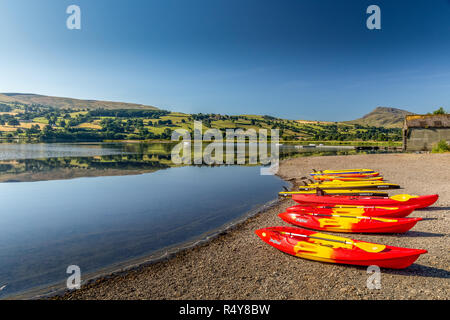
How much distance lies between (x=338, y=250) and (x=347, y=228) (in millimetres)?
3360

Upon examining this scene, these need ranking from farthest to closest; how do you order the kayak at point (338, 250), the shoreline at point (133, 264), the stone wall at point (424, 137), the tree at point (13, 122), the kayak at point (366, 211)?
the tree at point (13, 122)
the stone wall at point (424, 137)
the kayak at point (366, 211)
the shoreline at point (133, 264)
the kayak at point (338, 250)

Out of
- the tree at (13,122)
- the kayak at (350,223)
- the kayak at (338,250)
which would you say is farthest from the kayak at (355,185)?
the tree at (13,122)

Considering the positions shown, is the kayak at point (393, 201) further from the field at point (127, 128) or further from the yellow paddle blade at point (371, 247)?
the field at point (127, 128)

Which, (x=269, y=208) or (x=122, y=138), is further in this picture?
(x=122, y=138)

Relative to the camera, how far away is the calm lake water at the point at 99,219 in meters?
9.97

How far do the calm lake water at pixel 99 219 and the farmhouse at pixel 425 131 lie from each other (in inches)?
1662

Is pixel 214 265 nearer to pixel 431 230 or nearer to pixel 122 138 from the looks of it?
pixel 431 230

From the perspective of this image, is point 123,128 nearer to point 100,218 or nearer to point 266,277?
point 100,218

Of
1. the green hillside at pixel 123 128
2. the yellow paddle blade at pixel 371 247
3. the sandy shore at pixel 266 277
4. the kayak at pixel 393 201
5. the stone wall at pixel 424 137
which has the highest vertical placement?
the green hillside at pixel 123 128

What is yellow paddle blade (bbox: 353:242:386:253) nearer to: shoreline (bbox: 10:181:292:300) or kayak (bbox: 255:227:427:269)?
kayak (bbox: 255:227:427:269)

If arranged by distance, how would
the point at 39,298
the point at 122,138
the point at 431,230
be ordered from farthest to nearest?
the point at 122,138 → the point at 431,230 → the point at 39,298
